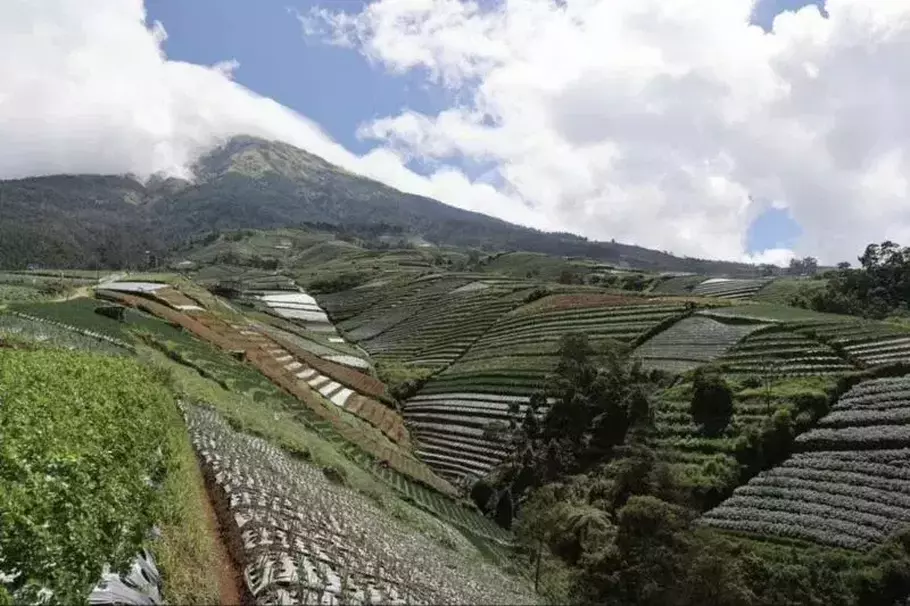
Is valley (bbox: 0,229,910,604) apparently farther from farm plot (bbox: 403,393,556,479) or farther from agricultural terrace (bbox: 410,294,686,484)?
agricultural terrace (bbox: 410,294,686,484)

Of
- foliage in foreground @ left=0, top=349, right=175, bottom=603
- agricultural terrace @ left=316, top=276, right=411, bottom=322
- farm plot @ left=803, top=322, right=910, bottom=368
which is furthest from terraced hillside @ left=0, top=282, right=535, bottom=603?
agricultural terrace @ left=316, top=276, right=411, bottom=322

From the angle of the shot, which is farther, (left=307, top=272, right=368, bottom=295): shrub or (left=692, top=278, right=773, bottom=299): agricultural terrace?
(left=307, top=272, right=368, bottom=295): shrub

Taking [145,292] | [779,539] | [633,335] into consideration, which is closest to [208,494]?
[779,539]

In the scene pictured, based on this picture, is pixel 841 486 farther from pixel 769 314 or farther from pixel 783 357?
pixel 769 314

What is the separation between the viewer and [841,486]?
42.8m

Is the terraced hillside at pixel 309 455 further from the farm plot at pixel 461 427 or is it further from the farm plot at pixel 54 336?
the farm plot at pixel 461 427

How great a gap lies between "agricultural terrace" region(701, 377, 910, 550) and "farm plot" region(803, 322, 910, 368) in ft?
23.2

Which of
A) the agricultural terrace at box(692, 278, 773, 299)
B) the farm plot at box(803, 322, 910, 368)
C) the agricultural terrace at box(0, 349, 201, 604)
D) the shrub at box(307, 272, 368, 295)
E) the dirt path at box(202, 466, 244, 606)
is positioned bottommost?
the dirt path at box(202, 466, 244, 606)

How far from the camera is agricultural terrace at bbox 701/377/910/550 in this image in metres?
39.3

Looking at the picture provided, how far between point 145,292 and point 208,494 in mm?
76035

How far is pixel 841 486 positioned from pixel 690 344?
102ft

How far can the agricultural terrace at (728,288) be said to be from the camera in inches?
5955

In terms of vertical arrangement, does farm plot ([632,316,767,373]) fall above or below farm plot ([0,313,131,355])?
above

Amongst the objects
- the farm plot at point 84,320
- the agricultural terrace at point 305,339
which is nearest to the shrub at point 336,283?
the agricultural terrace at point 305,339
